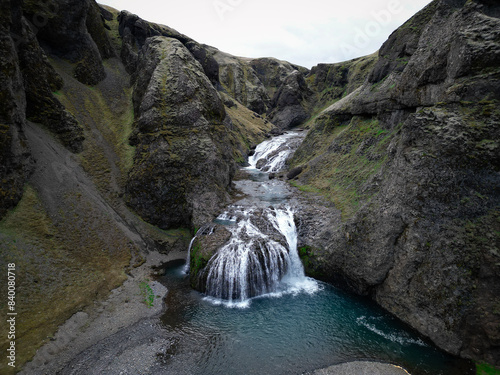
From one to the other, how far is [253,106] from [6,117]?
78.5 metres

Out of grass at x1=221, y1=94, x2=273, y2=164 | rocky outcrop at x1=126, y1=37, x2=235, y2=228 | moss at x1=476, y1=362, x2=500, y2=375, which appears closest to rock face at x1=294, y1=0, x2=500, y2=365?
moss at x1=476, y1=362, x2=500, y2=375

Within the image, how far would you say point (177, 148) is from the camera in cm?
2605

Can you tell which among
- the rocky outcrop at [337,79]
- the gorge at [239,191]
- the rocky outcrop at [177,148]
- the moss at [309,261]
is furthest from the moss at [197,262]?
the rocky outcrop at [337,79]

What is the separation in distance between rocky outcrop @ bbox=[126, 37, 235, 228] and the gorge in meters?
0.17

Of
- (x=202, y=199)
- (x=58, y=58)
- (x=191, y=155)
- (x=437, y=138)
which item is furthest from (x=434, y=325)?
(x=58, y=58)

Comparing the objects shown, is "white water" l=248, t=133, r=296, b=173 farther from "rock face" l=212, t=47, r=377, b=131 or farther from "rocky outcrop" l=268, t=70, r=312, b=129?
"rocky outcrop" l=268, t=70, r=312, b=129

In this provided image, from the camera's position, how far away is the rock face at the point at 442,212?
12.0 meters

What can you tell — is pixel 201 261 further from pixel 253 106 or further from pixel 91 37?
pixel 253 106

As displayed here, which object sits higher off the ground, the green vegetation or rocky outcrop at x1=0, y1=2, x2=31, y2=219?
rocky outcrop at x1=0, y1=2, x2=31, y2=219

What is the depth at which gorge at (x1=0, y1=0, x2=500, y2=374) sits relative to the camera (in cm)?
1267

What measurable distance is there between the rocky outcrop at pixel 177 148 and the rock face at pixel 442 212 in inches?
501

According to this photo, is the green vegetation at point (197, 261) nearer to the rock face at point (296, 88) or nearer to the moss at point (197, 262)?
the moss at point (197, 262)

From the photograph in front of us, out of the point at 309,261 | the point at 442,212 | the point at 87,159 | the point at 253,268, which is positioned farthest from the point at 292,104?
the point at 442,212

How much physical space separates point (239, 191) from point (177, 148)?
10200mm
